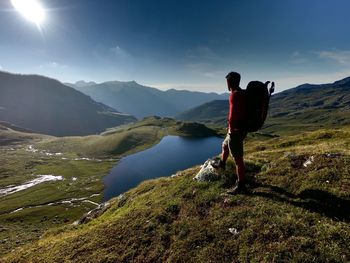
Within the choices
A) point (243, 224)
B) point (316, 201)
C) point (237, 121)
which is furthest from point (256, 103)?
point (243, 224)

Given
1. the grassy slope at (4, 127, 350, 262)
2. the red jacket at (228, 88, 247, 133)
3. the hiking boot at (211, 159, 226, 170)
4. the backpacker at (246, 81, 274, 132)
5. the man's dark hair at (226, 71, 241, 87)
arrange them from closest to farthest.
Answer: the grassy slope at (4, 127, 350, 262) → the backpacker at (246, 81, 274, 132) → the red jacket at (228, 88, 247, 133) → the man's dark hair at (226, 71, 241, 87) → the hiking boot at (211, 159, 226, 170)

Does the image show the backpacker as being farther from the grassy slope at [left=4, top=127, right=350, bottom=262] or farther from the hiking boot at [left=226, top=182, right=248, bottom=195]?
the grassy slope at [left=4, top=127, right=350, bottom=262]

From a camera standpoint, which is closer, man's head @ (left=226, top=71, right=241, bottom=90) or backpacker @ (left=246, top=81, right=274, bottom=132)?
backpacker @ (left=246, top=81, right=274, bottom=132)

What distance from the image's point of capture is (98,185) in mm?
182500

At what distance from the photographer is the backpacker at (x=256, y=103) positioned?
543 inches

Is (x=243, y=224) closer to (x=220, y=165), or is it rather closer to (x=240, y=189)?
(x=240, y=189)

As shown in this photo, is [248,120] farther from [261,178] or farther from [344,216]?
[344,216]

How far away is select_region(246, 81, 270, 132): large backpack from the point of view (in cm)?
1380

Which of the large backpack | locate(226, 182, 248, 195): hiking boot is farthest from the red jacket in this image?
locate(226, 182, 248, 195): hiking boot

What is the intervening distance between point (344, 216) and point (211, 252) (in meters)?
5.86

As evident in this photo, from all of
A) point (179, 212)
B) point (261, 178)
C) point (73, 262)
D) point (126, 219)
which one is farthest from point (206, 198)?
point (73, 262)

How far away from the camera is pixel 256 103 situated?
14.0m

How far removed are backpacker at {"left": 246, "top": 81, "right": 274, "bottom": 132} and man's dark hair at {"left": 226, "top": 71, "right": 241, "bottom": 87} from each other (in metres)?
0.70

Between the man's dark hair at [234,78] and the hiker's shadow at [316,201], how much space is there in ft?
19.9
